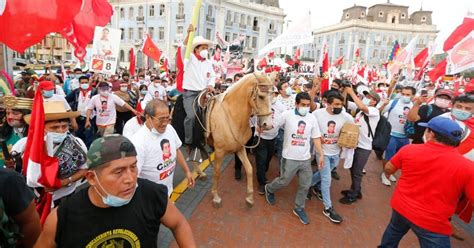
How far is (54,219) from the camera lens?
5.70 feet

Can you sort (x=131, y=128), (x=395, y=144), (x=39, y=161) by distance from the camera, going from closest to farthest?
1. (x=39, y=161)
2. (x=131, y=128)
3. (x=395, y=144)

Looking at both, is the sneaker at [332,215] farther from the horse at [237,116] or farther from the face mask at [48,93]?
the face mask at [48,93]

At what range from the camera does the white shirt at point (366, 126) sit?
18.0ft

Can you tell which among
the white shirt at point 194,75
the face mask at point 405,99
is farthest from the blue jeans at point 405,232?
the white shirt at point 194,75

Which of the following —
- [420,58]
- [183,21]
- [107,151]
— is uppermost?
[183,21]

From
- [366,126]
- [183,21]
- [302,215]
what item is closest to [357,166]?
[366,126]

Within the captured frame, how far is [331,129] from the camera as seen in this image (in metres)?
4.92

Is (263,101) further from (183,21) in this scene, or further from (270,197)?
(183,21)

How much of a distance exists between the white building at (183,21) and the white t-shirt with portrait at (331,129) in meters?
42.0

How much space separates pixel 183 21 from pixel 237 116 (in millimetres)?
44273

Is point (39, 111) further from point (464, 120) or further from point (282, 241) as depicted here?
point (464, 120)

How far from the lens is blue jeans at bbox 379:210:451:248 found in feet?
9.37

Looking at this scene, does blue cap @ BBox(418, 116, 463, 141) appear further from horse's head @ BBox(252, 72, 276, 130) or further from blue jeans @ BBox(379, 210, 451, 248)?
horse's head @ BBox(252, 72, 276, 130)

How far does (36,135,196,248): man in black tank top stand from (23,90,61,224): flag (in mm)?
774
